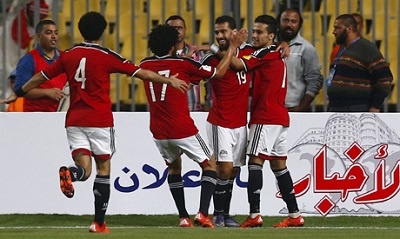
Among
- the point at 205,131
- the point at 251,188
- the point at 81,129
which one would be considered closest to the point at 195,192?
the point at 205,131

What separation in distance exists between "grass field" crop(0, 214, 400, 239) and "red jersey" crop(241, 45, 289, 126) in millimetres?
1003

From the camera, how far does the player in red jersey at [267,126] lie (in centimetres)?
1127

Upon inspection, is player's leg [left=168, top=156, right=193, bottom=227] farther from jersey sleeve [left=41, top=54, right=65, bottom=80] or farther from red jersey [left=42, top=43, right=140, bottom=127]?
jersey sleeve [left=41, top=54, right=65, bottom=80]

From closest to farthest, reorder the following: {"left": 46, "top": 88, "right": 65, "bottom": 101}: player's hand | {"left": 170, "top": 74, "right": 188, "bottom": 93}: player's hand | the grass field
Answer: the grass field → {"left": 170, "top": 74, "right": 188, "bottom": 93}: player's hand → {"left": 46, "top": 88, "right": 65, "bottom": 101}: player's hand

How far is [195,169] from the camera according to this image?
1259cm

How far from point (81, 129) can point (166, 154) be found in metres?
1.11

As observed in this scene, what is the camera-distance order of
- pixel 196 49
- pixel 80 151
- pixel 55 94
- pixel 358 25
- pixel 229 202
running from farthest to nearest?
pixel 358 25, pixel 55 94, pixel 196 49, pixel 229 202, pixel 80 151

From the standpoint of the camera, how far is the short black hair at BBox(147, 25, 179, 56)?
35.7 ft

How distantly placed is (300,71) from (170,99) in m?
2.24

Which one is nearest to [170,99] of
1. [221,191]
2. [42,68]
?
[221,191]

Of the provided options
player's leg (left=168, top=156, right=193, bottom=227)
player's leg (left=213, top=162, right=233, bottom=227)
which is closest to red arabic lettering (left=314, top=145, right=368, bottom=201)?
player's leg (left=213, top=162, right=233, bottom=227)

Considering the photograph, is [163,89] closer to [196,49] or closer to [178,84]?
[178,84]

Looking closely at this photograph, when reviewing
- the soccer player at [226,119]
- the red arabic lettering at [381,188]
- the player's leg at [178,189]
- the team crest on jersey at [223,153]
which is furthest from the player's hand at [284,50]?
the red arabic lettering at [381,188]

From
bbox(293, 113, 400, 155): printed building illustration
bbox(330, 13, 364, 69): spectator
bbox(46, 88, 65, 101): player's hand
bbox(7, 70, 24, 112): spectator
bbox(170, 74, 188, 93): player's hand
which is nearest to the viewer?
bbox(170, 74, 188, 93): player's hand
